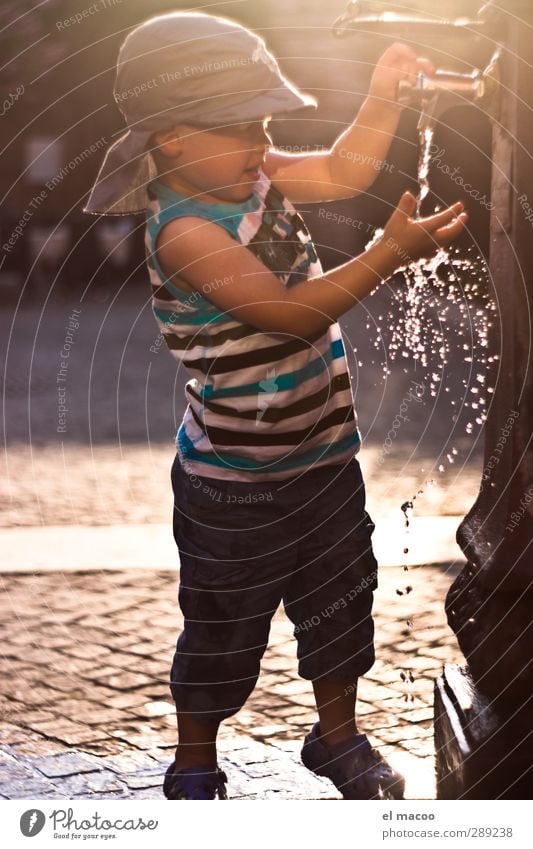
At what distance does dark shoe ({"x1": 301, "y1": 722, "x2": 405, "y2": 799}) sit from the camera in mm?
2117

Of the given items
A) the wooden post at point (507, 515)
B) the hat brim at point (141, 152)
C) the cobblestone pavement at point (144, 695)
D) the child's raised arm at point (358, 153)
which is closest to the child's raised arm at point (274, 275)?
the hat brim at point (141, 152)

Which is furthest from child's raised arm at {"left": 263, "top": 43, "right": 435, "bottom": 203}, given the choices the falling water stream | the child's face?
the falling water stream

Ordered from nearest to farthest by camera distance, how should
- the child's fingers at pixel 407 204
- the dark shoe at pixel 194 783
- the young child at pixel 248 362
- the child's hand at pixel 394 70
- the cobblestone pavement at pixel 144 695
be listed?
the child's fingers at pixel 407 204
the young child at pixel 248 362
the child's hand at pixel 394 70
the dark shoe at pixel 194 783
the cobblestone pavement at pixel 144 695

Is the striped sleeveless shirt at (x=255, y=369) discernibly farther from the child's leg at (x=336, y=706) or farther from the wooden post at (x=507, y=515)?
the child's leg at (x=336, y=706)

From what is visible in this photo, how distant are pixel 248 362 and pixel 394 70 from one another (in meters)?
0.57

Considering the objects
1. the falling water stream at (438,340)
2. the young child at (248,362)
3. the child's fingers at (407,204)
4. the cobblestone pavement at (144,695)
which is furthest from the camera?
the falling water stream at (438,340)

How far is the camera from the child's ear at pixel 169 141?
1925mm

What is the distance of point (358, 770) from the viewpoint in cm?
212

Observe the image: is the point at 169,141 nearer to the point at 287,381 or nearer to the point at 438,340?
the point at 287,381

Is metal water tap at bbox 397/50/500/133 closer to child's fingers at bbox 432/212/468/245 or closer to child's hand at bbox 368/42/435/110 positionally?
child's hand at bbox 368/42/435/110

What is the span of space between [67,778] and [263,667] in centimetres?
66

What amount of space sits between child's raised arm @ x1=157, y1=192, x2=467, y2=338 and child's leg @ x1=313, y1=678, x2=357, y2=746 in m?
0.66
